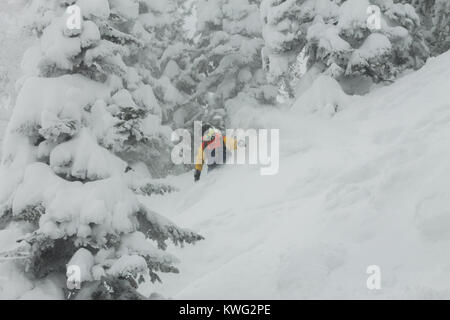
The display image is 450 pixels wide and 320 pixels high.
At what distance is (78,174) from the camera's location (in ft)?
21.0

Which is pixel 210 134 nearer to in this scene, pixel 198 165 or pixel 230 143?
pixel 230 143

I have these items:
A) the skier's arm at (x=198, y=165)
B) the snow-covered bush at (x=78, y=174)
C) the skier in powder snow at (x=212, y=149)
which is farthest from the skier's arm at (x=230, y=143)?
the snow-covered bush at (x=78, y=174)

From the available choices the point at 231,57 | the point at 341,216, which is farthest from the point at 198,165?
the point at 341,216

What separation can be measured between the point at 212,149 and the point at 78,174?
9.73 m

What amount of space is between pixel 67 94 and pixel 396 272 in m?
4.86

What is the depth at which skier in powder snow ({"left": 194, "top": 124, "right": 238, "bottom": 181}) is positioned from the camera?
15.8 meters

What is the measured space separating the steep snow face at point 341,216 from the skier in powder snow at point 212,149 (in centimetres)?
195

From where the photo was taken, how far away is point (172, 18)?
66.3 feet

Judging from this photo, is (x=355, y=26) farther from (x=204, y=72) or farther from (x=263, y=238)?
(x=263, y=238)

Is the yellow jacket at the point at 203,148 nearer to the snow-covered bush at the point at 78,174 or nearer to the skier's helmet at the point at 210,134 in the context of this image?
the skier's helmet at the point at 210,134

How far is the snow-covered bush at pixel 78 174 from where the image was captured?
5.96 m

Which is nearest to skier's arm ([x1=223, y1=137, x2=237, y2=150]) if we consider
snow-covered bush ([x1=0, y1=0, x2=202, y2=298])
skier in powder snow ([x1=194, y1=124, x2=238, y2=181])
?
skier in powder snow ([x1=194, y1=124, x2=238, y2=181])

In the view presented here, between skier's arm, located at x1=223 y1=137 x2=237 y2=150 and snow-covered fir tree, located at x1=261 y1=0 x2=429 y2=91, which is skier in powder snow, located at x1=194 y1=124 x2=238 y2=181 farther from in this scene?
snow-covered fir tree, located at x1=261 y1=0 x2=429 y2=91

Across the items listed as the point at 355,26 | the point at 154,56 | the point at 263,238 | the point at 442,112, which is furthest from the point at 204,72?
the point at 263,238
